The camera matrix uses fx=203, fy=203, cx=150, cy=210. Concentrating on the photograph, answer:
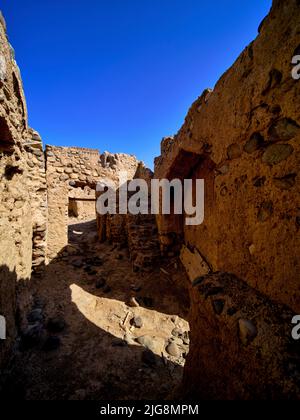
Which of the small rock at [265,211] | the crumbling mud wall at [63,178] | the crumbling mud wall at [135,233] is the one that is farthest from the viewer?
the crumbling mud wall at [63,178]

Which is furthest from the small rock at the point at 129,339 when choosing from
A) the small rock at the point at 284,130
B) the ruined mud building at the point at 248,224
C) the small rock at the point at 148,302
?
the small rock at the point at 284,130

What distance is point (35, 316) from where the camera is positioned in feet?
10.1

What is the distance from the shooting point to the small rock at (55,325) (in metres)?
2.96

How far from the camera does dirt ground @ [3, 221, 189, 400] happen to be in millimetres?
2098

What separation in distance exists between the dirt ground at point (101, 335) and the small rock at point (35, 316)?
14 mm

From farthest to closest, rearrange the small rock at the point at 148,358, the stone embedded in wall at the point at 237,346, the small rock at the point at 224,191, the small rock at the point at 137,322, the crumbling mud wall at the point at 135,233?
the crumbling mud wall at the point at 135,233, the small rock at the point at 137,322, the small rock at the point at 148,358, the small rock at the point at 224,191, the stone embedded in wall at the point at 237,346

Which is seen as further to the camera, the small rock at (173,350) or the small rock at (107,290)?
the small rock at (107,290)

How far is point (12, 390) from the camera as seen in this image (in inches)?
75.8

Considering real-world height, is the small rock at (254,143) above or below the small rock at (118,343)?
above

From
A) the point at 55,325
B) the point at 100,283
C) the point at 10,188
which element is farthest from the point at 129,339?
the point at 10,188

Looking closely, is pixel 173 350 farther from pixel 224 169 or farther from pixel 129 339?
pixel 224 169

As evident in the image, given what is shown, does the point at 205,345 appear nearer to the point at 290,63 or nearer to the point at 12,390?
the point at 290,63

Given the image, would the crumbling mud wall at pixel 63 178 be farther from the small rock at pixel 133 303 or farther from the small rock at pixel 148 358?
the small rock at pixel 148 358

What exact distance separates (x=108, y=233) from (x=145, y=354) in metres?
4.37
